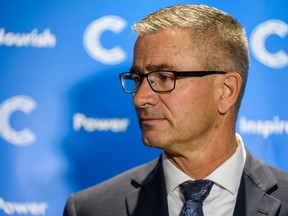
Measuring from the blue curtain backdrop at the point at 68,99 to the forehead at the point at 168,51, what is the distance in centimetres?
54

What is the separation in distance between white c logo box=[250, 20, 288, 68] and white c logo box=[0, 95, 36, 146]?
92cm

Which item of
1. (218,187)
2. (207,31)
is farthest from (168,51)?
(218,187)

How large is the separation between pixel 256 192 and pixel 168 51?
0.54 metres

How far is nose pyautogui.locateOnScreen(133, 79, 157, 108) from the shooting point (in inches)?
84.8

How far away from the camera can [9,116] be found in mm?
2734

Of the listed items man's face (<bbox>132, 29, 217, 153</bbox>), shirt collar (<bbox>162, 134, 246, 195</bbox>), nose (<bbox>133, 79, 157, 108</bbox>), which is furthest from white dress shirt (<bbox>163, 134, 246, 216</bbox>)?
nose (<bbox>133, 79, 157, 108</bbox>)

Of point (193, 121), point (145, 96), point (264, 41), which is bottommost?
point (193, 121)

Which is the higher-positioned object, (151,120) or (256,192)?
(151,120)

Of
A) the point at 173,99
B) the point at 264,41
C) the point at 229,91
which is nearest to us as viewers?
the point at 173,99

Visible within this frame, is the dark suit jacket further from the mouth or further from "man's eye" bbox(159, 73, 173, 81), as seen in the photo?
"man's eye" bbox(159, 73, 173, 81)

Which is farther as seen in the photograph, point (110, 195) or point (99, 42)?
point (99, 42)

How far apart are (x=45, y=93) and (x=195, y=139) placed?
0.78m

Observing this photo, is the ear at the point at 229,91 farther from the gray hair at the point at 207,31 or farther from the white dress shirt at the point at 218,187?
the white dress shirt at the point at 218,187

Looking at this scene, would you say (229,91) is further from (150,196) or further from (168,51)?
(150,196)
